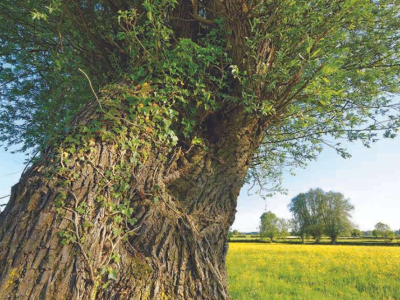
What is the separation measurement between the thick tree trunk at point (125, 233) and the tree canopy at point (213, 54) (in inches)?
26.4

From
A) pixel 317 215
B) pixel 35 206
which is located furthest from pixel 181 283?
pixel 317 215

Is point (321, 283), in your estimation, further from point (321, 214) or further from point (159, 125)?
point (321, 214)

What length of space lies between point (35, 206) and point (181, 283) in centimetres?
195

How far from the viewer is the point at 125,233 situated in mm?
2926

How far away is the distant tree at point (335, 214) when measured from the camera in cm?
5947

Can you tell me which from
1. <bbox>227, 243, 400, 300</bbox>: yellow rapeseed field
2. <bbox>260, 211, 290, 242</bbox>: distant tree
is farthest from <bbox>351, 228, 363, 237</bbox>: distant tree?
<bbox>227, 243, 400, 300</bbox>: yellow rapeseed field

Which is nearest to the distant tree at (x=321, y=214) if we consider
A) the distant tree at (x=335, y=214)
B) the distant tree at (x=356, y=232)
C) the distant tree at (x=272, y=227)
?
the distant tree at (x=335, y=214)

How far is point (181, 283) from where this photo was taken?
296 centimetres

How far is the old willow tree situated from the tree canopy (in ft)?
0.10

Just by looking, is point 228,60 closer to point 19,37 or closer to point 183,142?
Result: point 183,142

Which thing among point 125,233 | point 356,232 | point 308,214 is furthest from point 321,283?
point 356,232

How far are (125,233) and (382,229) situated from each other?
325 ft

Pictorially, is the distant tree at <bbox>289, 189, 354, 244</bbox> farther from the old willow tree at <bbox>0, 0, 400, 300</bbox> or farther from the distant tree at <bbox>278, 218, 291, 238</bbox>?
the old willow tree at <bbox>0, 0, 400, 300</bbox>

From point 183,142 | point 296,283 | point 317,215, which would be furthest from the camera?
point 317,215
